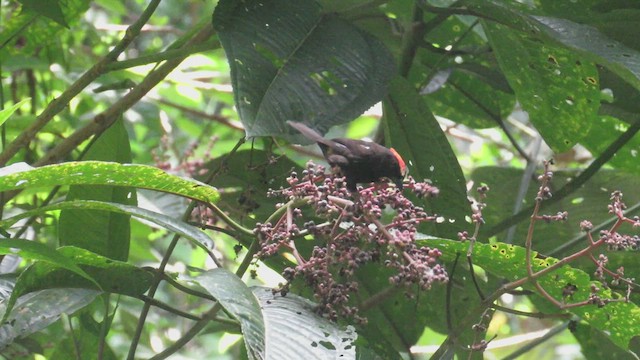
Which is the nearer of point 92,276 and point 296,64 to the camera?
point 92,276

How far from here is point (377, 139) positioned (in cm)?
177

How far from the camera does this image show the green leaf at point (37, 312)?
3.60 ft

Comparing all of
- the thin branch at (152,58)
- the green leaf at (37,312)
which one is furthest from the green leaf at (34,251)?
the thin branch at (152,58)

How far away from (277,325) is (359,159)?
0.24m

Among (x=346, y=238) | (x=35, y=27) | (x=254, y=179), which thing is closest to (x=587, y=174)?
(x=254, y=179)

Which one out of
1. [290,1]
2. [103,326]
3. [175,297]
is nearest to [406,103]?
[290,1]

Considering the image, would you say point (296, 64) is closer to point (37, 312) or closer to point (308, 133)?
point (308, 133)

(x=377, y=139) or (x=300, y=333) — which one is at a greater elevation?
(x=377, y=139)

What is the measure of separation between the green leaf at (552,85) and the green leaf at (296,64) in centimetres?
19

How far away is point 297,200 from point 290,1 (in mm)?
410

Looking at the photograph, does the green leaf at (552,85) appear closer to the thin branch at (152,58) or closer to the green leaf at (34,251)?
the thin branch at (152,58)

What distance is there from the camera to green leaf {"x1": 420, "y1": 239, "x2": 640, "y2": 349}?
114 centimetres

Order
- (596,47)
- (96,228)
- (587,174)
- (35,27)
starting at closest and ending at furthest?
(596,47)
(96,228)
(587,174)
(35,27)

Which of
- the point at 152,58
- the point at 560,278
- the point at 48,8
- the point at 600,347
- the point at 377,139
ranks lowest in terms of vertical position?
the point at 600,347
